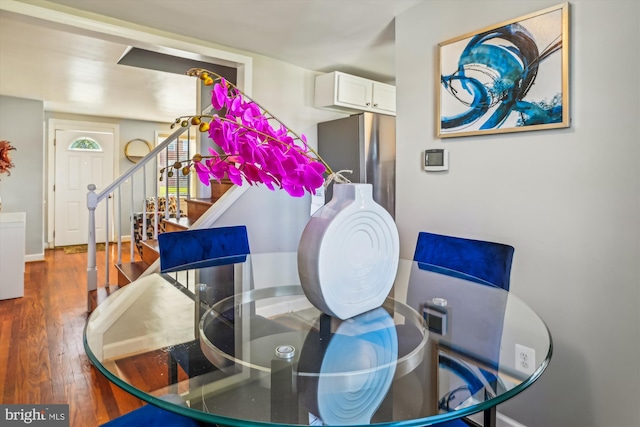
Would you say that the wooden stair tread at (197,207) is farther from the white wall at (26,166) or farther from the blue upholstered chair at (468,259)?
the white wall at (26,166)

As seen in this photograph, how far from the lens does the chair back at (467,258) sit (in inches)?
60.3

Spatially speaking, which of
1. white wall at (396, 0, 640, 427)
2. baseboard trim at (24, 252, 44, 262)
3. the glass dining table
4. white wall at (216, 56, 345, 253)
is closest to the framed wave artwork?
white wall at (396, 0, 640, 427)

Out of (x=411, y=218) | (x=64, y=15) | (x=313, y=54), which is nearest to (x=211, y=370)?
(x=411, y=218)

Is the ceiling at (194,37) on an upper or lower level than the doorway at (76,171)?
upper

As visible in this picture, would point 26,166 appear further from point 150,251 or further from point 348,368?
point 348,368

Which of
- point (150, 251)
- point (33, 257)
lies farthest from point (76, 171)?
point (150, 251)

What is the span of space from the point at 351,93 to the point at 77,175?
212 inches

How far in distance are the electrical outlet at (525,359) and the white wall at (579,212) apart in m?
0.69

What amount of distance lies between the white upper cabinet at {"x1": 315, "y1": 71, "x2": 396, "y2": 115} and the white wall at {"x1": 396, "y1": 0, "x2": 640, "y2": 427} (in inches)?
48.7

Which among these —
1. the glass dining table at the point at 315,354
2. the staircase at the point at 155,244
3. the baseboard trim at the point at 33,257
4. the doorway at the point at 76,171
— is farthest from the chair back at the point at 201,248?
the doorway at the point at 76,171

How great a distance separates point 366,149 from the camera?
2.98m

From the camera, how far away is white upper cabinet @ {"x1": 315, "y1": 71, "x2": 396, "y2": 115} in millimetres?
3119

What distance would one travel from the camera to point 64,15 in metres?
2.17

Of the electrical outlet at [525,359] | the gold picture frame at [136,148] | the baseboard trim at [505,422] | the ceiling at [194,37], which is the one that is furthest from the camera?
the gold picture frame at [136,148]
